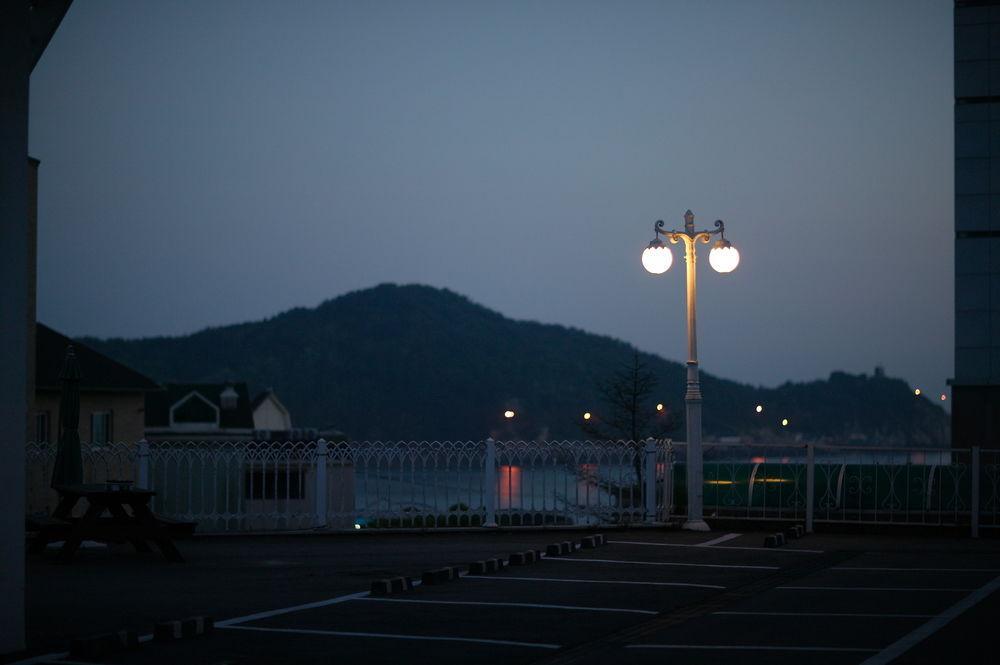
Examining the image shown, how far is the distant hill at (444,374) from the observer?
69375mm

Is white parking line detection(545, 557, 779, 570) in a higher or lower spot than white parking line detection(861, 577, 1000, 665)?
lower

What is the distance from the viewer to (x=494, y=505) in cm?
1900

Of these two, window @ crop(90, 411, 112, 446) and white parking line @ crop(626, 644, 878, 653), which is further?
window @ crop(90, 411, 112, 446)

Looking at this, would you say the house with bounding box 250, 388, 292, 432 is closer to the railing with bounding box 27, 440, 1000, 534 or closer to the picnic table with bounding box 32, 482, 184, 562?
the railing with bounding box 27, 440, 1000, 534

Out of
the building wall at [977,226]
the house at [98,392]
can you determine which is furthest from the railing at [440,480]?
the house at [98,392]

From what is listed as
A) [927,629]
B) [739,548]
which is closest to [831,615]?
[927,629]

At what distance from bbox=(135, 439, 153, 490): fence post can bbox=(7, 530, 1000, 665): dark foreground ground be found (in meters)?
1.34

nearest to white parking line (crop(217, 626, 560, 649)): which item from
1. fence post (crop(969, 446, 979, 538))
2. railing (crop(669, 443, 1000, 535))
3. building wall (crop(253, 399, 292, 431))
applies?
railing (crop(669, 443, 1000, 535))

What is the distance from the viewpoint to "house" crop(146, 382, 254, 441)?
250 ft

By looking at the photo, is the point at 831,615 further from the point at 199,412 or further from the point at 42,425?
the point at 199,412

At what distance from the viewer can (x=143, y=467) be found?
18.0 meters

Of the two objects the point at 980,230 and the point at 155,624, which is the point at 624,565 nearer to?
the point at 155,624

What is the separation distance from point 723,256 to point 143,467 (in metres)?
9.28

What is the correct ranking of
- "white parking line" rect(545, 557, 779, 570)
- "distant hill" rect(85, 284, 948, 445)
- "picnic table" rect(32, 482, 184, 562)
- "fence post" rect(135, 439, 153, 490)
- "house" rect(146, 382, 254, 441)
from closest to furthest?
"white parking line" rect(545, 557, 779, 570) → "picnic table" rect(32, 482, 184, 562) → "fence post" rect(135, 439, 153, 490) → "distant hill" rect(85, 284, 948, 445) → "house" rect(146, 382, 254, 441)
